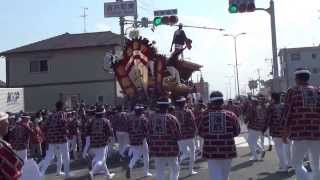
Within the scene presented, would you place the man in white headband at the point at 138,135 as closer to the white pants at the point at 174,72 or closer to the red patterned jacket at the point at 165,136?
the red patterned jacket at the point at 165,136

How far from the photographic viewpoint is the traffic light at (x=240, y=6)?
2088 cm

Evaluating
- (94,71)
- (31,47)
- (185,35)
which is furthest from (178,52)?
(31,47)

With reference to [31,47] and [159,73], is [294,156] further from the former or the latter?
[31,47]

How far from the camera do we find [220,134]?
9.97 meters

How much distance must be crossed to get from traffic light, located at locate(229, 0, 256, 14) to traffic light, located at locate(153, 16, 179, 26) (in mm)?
6568

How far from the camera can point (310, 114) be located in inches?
412

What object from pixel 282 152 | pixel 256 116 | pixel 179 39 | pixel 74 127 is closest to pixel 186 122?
pixel 282 152

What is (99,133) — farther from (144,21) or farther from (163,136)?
(144,21)

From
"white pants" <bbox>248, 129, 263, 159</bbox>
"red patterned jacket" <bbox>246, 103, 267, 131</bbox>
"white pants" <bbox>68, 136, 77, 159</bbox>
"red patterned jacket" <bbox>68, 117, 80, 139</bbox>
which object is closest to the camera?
"red patterned jacket" <bbox>246, 103, 267, 131</bbox>

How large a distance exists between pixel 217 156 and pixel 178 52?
60.3 ft

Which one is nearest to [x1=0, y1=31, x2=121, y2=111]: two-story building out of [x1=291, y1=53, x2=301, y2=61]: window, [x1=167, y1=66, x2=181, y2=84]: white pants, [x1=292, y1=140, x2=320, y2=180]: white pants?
[x1=167, y1=66, x2=181, y2=84]: white pants

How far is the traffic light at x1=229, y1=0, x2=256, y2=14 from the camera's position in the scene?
2088 cm

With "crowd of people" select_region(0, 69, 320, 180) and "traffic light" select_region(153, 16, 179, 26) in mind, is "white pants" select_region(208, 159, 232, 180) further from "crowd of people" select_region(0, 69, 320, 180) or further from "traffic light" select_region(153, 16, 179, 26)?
"traffic light" select_region(153, 16, 179, 26)

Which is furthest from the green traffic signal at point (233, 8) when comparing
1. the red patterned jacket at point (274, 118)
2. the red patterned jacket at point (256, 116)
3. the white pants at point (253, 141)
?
the red patterned jacket at point (274, 118)
